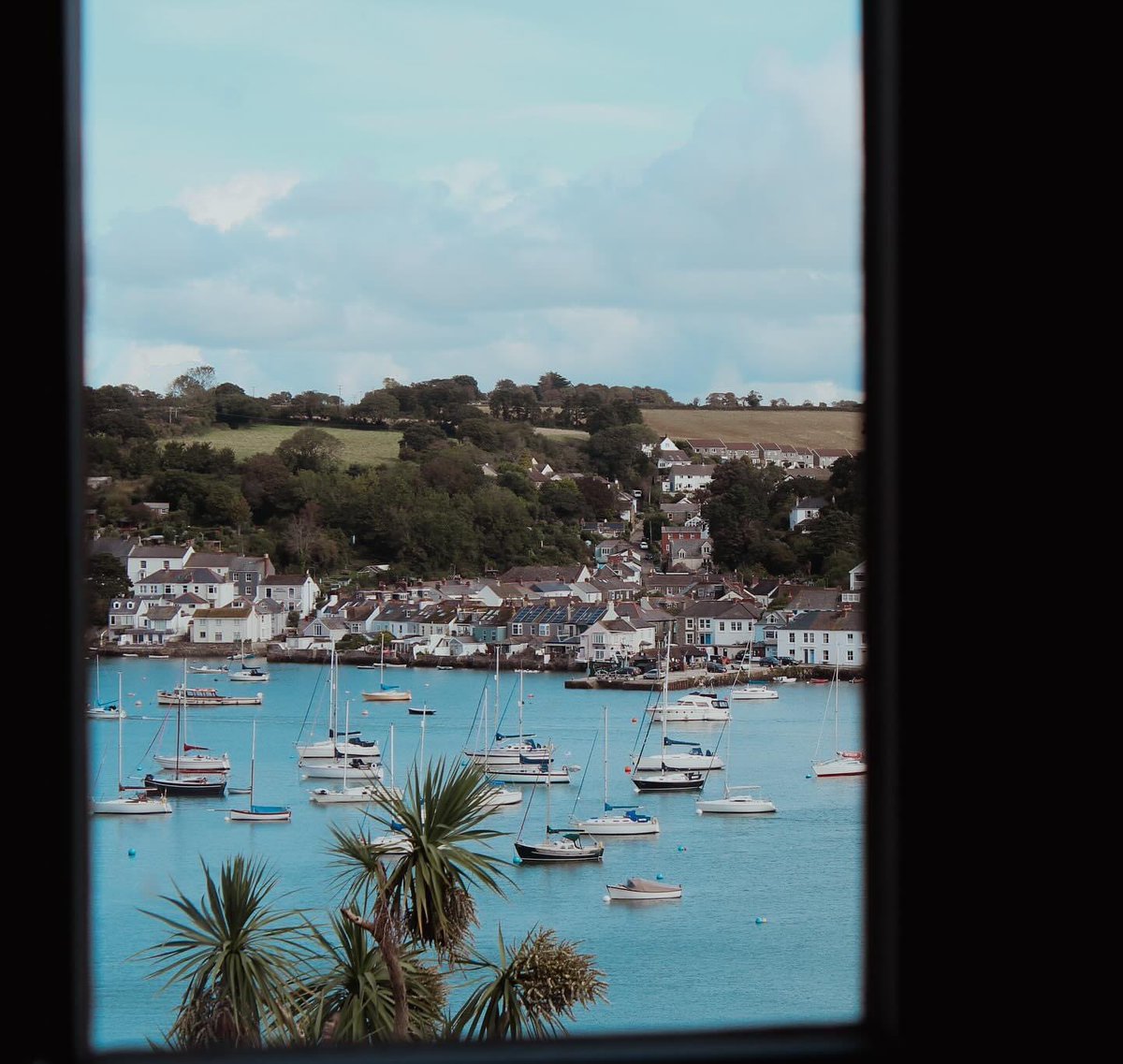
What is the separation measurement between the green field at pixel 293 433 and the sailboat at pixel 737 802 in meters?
15.2

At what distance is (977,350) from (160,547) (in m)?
26.8

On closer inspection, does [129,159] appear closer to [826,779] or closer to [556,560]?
[556,560]

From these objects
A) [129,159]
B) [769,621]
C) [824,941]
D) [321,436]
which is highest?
[129,159]

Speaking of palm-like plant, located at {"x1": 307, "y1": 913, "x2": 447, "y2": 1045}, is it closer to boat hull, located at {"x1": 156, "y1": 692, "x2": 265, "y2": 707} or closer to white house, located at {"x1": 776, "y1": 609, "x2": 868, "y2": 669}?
boat hull, located at {"x1": 156, "y1": 692, "x2": 265, "y2": 707}

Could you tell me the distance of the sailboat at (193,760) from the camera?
16.1 m

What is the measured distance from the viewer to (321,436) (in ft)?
96.7

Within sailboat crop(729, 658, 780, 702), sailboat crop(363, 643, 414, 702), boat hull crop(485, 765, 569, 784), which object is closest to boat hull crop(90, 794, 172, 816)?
boat hull crop(485, 765, 569, 784)

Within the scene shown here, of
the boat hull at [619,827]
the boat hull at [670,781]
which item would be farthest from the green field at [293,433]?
the boat hull at [619,827]

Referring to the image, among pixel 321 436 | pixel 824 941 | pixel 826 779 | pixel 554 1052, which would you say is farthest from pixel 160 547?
pixel 554 1052

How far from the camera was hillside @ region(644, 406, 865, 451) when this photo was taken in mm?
33094

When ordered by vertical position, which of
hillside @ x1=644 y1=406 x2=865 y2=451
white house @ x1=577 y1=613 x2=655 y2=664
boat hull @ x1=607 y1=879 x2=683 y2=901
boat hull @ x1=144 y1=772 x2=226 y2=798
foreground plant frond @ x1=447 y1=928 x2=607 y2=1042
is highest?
hillside @ x1=644 y1=406 x2=865 y2=451

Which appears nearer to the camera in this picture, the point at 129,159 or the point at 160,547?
the point at 160,547

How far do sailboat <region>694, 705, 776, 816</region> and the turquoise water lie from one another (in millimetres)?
104

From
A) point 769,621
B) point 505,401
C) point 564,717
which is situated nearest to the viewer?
point 564,717
